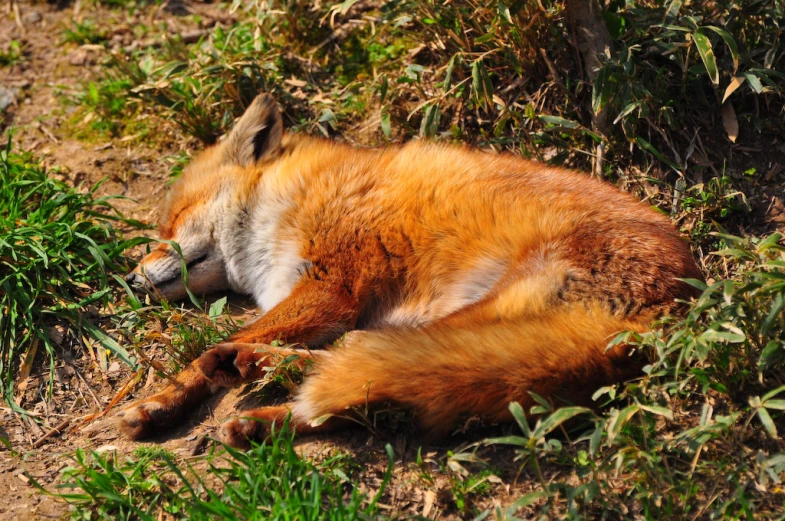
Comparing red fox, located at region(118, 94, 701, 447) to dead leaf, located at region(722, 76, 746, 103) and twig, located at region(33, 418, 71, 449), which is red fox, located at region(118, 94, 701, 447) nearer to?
twig, located at region(33, 418, 71, 449)

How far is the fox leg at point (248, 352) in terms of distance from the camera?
2.96 metres

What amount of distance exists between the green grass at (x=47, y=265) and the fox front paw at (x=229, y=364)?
72cm

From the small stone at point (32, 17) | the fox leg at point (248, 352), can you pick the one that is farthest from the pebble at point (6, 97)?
the fox leg at point (248, 352)

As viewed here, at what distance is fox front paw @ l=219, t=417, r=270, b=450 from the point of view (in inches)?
108

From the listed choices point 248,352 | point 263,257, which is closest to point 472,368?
point 248,352

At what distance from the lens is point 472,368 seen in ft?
8.01

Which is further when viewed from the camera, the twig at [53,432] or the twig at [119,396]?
the twig at [119,396]

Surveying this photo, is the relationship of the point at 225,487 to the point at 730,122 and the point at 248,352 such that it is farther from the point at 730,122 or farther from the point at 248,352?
the point at 730,122

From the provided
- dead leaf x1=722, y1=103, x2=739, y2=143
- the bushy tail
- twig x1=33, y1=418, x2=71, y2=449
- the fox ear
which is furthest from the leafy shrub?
the fox ear

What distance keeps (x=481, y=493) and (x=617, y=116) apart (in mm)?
2332

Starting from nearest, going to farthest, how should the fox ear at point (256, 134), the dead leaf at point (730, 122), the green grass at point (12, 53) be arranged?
the dead leaf at point (730, 122) → the fox ear at point (256, 134) → the green grass at point (12, 53)

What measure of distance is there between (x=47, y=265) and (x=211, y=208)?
882 mm

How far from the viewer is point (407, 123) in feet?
14.9

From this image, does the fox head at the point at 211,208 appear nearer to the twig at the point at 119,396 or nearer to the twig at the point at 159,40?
the twig at the point at 119,396
